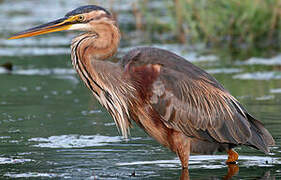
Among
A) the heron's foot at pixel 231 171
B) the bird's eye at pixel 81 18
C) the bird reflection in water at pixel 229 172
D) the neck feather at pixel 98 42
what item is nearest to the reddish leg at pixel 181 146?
the bird reflection in water at pixel 229 172

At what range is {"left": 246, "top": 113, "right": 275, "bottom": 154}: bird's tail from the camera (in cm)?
732

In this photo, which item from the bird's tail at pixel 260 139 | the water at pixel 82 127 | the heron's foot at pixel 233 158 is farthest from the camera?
the heron's foot at pixel 233 158

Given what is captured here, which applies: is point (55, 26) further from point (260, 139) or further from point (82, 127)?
point (82, 127)

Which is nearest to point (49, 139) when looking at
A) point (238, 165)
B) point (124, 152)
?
point (124, 152)

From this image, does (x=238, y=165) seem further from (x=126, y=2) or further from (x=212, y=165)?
(x=126, y=2)

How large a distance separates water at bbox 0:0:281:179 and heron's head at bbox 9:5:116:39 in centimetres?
135

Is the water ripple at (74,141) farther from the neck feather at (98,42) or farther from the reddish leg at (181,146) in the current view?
the neck feather at (98,42)

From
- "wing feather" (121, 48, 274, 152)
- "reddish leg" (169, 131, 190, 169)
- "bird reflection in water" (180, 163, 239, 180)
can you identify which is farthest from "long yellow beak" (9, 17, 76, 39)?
"bird reflection in water" (180, 163, 239, 180)

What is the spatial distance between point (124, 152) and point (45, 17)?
1301 centimetres

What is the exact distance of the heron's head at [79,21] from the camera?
23.0 ft

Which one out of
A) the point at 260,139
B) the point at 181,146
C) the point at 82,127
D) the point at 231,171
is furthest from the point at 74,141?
the point at 260,139

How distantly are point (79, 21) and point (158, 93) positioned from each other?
3.40ft

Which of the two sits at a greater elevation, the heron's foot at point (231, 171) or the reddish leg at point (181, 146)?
the reddish leg at point (181, 146)

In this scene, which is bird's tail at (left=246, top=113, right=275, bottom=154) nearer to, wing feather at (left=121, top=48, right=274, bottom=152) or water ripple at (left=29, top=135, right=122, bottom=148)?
wing feather at (left=121, top=48, right=274, bottom=152)
